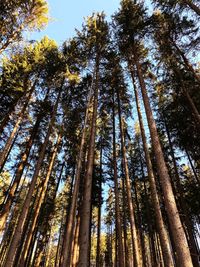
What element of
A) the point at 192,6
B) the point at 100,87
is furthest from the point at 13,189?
the point at 192,6

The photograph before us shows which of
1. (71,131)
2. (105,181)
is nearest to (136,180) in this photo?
(105,181)

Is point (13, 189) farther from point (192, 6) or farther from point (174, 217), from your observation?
point (192, 6)

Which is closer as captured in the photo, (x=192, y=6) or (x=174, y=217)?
(x=174, y=217)

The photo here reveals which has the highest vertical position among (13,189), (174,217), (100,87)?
(100,87)

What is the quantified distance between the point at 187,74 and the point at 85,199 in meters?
10.8

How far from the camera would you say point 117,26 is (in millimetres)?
13031

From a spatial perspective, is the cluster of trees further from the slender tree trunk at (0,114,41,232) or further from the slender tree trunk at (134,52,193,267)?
the slender tree trunk at (134,52,193,267)

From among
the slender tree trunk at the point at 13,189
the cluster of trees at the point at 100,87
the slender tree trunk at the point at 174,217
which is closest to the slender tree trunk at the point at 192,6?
the cluster of trees at the point at 100,87

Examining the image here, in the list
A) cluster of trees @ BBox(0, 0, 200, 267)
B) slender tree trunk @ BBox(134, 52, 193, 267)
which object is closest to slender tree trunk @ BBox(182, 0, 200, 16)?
cluster of trees @ BBox(0, 0, 200, 267)

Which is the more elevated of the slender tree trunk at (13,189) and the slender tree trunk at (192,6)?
the slender tree trunk at (192,6)

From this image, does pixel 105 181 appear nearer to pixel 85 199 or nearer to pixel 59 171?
pixel 59 171

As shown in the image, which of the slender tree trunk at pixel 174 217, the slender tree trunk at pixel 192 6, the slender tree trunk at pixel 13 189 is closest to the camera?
the slender tree trunk at pixel 174 217

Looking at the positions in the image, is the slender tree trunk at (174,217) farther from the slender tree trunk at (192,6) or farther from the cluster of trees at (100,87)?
the slender tree trunk at (192,6)

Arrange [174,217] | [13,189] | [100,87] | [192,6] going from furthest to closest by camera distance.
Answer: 1. [100,87]
2. [13,189]
3. [192,6]
4. [174,217]
